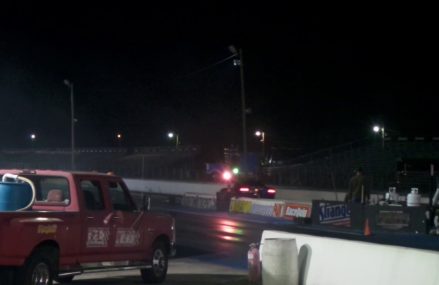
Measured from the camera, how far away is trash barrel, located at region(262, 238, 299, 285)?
10.6 meters

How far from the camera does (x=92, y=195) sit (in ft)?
37.1

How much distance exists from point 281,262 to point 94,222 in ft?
9.68

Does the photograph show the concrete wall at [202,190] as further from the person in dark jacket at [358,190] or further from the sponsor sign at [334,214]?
the sponsor sign at [334,214]

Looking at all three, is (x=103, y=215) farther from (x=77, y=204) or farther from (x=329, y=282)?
(x=329, y=282)

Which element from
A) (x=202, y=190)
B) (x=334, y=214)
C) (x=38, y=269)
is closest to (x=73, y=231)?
(x=38, y=269)

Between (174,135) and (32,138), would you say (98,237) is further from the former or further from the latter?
(32,138)

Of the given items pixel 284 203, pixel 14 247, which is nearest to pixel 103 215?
pixel 14 247

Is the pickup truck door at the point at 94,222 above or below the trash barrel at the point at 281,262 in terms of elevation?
above

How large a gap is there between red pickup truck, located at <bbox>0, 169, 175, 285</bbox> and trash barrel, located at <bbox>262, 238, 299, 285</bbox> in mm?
2532

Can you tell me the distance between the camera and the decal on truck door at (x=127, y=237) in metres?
11.6

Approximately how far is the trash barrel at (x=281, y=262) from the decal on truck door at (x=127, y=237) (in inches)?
97.6

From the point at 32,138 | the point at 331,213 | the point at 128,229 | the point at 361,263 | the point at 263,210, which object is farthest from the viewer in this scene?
the point at 32,138

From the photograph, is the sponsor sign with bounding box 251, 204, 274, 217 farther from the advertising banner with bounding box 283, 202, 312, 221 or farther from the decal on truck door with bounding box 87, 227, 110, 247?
the decal on truck door with bounding box 87, 227, 110, 247

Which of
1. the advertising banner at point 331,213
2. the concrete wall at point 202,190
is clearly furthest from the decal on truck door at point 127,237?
the concrete wall at point 202,190
